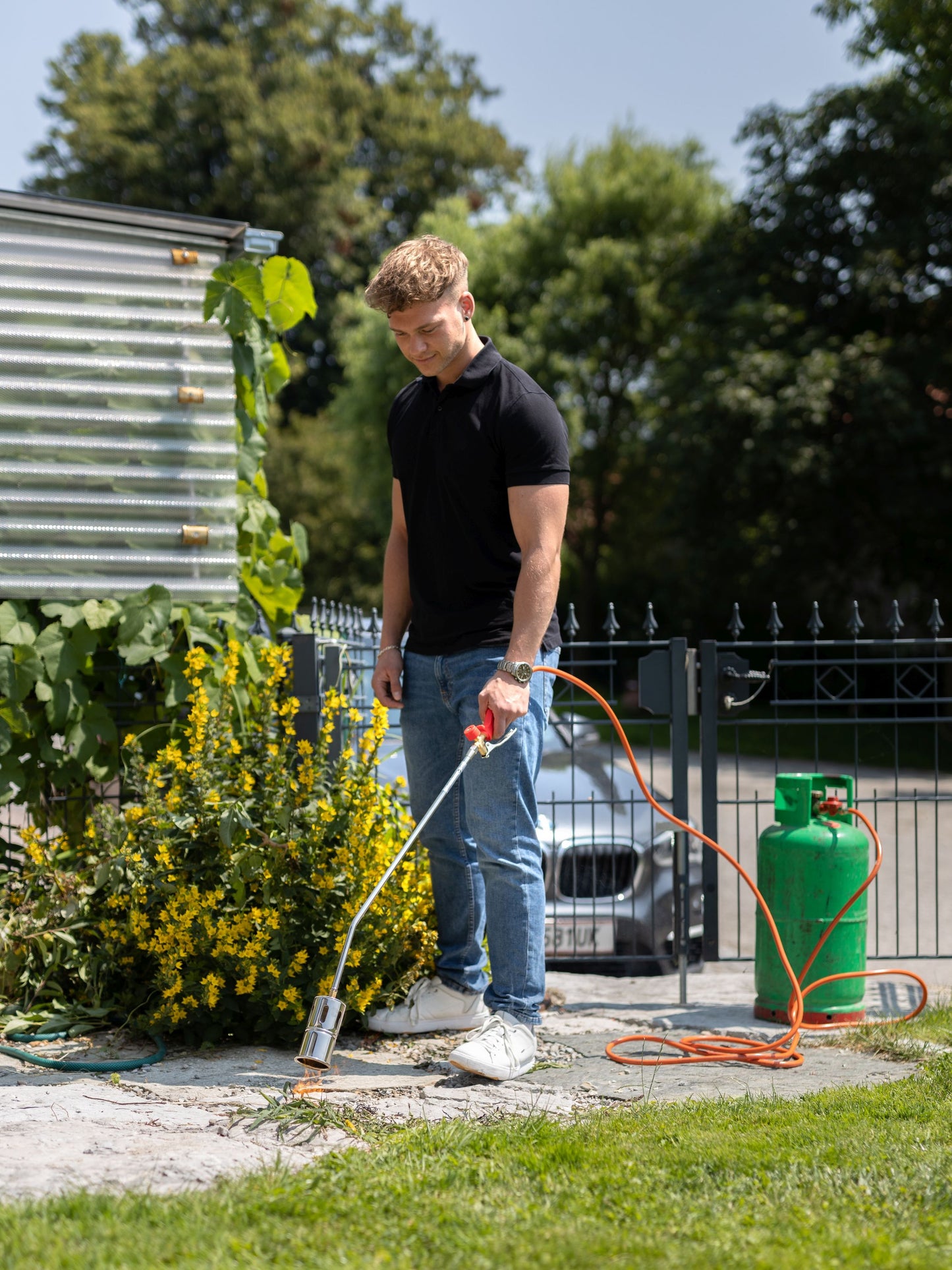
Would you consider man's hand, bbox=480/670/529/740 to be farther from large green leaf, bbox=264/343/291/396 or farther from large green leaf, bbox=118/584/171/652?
large green leaf, bbox=264/343/291/396

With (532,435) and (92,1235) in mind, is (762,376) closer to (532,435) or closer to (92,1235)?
(532,435)

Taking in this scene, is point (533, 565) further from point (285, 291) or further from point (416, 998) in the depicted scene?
point (285, 291)

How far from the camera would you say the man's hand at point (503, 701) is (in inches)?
125

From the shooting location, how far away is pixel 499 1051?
10.8ft

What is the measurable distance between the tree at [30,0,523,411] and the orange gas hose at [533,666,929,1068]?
81.0 ft

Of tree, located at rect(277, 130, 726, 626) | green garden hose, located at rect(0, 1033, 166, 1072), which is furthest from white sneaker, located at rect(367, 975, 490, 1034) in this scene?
tree, located at rect(277, 130, 726, 626)

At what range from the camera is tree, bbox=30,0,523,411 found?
87.5ft

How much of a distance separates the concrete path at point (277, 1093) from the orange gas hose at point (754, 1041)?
0.05m

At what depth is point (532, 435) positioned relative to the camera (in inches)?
129

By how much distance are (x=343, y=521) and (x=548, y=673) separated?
2557 cm

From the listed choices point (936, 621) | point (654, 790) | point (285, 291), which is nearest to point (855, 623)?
point (936, 621)

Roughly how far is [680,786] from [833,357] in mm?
14493

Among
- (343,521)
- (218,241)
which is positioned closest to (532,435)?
(218,241)

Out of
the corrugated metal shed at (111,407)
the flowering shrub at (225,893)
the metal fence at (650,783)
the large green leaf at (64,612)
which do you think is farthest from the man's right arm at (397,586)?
the large green leaf at (64,612)
